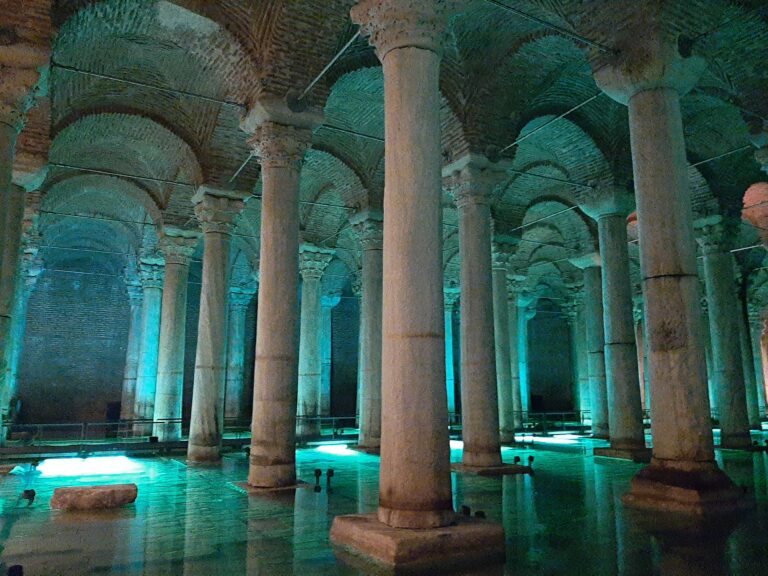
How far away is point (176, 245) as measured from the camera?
15.9m

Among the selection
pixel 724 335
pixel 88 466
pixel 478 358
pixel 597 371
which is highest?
pixel 724 335

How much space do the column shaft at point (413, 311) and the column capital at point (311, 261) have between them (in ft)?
41.3

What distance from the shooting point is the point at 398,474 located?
4953 millimetres

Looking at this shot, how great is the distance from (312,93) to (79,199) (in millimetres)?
12833

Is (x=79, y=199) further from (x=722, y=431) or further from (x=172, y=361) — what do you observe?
(x=722, y=431)

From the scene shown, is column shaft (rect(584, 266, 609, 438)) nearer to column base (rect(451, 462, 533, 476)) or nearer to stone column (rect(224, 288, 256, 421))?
column base (rect(451, 462, 533, 476))

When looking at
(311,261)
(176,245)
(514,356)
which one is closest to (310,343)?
(311,261)

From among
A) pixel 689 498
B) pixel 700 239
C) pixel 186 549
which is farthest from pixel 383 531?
pixel 700 239

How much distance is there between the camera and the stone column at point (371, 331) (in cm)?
1425

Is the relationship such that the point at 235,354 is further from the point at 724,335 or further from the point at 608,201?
the point at 724,335

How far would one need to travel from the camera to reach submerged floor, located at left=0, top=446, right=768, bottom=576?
445 cm

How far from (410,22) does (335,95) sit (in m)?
7.62

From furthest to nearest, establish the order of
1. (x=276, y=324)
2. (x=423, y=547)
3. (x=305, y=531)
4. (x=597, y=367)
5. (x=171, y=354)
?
(x=597, y=367), (x=171, y=354), (x=276, y=324), (x=305, y=531), (x=423, y=547)

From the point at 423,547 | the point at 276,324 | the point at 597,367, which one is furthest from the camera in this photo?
the point at 597,367
